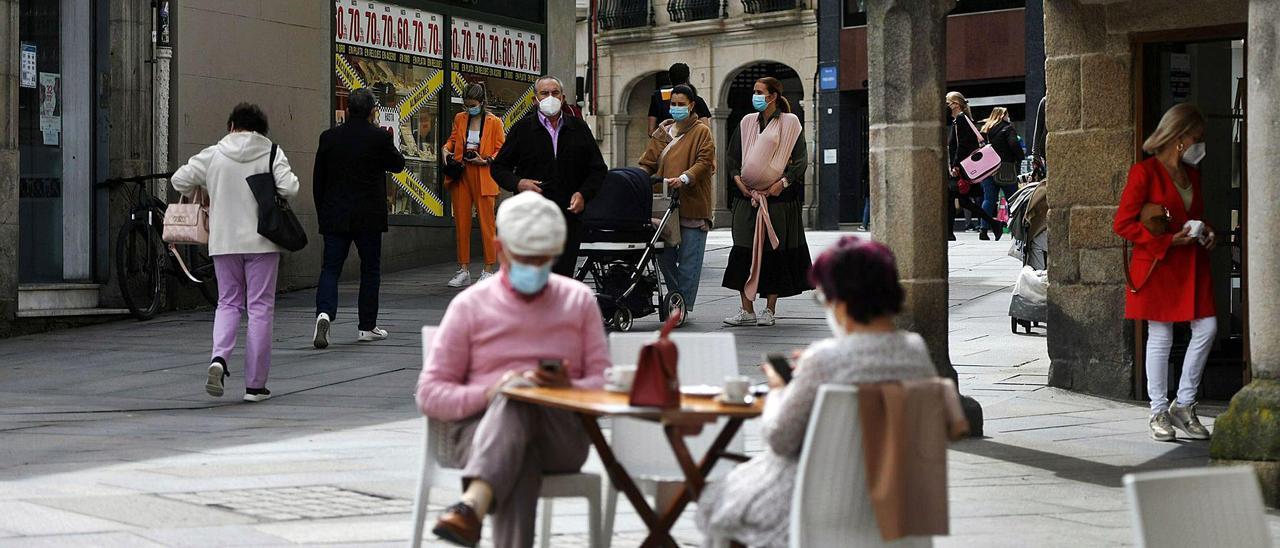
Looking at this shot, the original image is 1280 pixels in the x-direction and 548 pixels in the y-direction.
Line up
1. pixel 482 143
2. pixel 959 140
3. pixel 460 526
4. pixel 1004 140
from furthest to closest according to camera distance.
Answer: pixel 1004 140 → pixel 959 140 → pixel 482 143 → pixel 460 526

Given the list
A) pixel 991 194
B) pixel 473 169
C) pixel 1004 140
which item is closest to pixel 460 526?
pixel 473 169

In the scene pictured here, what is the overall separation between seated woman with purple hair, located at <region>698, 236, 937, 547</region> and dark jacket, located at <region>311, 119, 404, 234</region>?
8.61m

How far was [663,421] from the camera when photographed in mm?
4719

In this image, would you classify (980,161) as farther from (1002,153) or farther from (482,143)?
(482,143)

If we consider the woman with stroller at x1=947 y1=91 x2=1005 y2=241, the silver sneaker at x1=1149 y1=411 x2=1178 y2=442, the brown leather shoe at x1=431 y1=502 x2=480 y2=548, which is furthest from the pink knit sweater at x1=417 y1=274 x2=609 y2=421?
the woman with stroller at x1=947 y1=91 x2=1005 y2=241

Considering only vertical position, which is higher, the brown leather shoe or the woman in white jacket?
the woman in white jacket

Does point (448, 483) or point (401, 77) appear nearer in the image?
point (448, 483)

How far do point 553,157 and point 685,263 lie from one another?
2662 millimetres

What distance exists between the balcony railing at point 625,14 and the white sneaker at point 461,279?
2484 cm

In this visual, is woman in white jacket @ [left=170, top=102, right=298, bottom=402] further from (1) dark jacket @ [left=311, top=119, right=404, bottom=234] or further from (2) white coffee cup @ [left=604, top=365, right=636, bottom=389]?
(2) white coffee cup @ [left=604, top=365, right=636, bottom=389]

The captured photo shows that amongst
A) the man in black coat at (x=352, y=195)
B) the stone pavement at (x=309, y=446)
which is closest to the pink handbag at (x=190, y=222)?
the stone pavement at (x=309, y=446)

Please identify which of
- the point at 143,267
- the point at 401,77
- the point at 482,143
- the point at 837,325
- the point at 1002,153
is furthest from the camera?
the point at 1002,153

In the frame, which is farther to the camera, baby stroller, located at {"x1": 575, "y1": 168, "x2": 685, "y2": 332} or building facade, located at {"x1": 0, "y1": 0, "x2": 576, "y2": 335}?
building facade, located at {"x1": 0, "y1": 0, "x2": 576, "y2": 335}

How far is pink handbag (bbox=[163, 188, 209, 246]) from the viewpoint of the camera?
1068 centimetres
